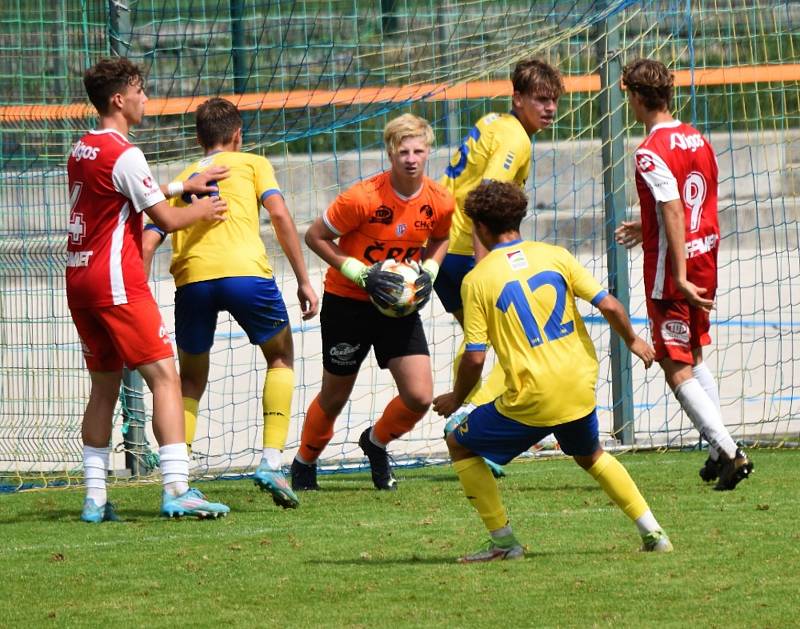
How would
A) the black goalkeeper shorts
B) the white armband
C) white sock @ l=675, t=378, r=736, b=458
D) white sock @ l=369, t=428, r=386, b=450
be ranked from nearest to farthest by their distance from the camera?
the white armband, white sock @ l=675, t=378, r=736, b=458, the black goalkeeper shorts, white sock @ l=369, t=428, r=386, b=450

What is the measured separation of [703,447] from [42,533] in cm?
428

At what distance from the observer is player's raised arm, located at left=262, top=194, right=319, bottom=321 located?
705 centimetres

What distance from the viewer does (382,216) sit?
7.30 meters

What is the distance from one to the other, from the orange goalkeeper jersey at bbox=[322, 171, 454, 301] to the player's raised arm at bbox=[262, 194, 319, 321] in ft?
0.91

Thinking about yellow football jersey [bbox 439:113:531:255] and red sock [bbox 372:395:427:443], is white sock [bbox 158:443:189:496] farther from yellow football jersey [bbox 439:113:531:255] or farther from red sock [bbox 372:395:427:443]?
yellow football jersey [bbox 439:113:531:255]

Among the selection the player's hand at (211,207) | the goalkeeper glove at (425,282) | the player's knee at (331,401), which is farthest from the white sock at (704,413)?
the player's hand at (211,207)

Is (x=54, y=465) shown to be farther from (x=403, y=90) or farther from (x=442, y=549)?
(x=442, y=549)

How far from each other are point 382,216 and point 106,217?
56.9 inches

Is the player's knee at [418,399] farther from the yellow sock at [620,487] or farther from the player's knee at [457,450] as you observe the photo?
the yellow sock at [620,487]

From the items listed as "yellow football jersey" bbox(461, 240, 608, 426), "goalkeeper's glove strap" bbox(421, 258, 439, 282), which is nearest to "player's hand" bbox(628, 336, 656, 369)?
"yellow football jersey" bbox(461, 240, 608, 426)

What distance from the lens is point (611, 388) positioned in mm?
9492

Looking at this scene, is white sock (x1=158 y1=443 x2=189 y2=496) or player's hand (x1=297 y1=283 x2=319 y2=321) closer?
white sock (x1=158 y1=443 x2=189 y2=496)

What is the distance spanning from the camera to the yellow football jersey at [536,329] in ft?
17.8

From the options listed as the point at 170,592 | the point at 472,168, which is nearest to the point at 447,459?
the point at 472,168
